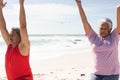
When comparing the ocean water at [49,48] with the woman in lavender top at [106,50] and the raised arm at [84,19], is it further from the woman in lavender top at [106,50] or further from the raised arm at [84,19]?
the woman in lavender top at [106,50]

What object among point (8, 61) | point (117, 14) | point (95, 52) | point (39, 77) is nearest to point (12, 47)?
point (8, 61)

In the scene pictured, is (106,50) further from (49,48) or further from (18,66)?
(49,48)

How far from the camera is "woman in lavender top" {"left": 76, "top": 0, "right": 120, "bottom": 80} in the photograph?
230 inches

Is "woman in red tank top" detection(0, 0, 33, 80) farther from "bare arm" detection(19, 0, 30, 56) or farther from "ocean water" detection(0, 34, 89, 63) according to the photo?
"ocean water" detection(0, 34, 89, 63)

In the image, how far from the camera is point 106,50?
230 inches

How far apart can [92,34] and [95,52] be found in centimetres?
35

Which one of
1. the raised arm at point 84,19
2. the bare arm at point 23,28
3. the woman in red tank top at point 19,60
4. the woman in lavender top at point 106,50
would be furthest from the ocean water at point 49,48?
the bare arm at point 23,28

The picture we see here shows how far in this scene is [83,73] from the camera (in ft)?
41.4

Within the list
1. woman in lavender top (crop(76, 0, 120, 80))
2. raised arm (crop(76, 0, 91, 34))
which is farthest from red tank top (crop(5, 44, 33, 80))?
raised arm (crop(76, 0, 91, 34))

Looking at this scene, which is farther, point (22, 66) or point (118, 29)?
point (118, 29)

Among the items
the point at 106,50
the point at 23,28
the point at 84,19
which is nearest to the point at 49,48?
the point at 84,19

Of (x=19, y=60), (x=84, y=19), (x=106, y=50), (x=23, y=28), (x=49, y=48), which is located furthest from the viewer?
(x=49, y=48)

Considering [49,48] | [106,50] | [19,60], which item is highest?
[19,60]

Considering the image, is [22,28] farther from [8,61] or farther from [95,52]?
[95,52]
